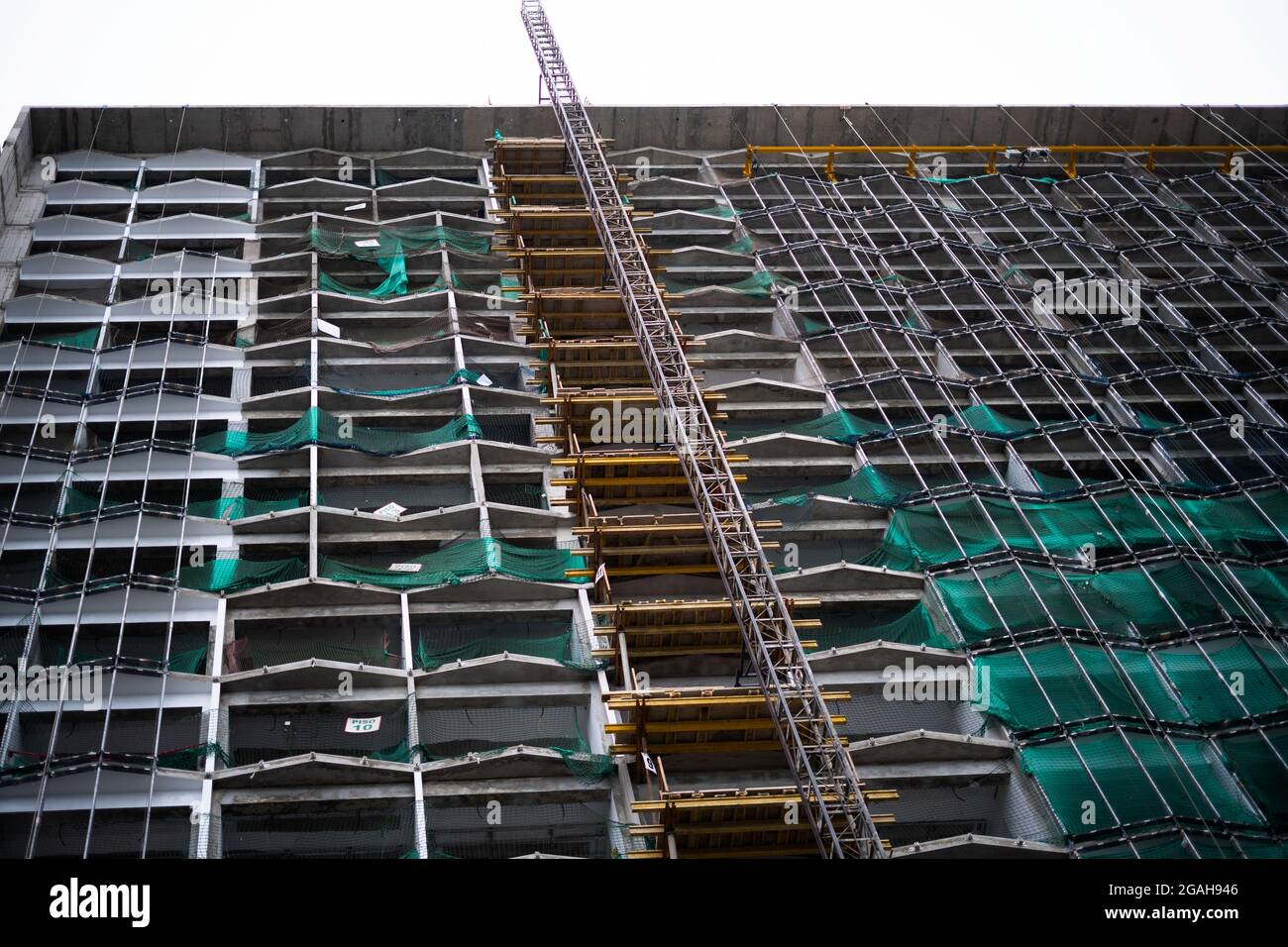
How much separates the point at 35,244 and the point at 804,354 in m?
20.6

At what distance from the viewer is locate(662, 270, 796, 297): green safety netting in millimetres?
40500

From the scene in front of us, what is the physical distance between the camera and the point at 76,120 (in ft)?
149

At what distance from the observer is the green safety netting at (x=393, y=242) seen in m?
40.7

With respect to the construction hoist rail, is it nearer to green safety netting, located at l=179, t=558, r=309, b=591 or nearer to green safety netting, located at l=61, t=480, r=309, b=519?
green safety netting, located at l=179, t=558, r=309, b=591

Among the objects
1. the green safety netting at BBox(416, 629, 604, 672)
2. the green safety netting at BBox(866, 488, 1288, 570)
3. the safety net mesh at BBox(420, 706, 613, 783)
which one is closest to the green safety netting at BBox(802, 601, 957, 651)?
the green safety netting at BBox(866, 488, 1288, 570)

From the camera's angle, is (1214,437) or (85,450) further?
(1214,437)

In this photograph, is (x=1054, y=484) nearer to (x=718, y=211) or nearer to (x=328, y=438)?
(x=718, y=211)

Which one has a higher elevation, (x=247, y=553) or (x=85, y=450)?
(x=85, y=450)

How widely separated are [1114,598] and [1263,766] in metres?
4.88

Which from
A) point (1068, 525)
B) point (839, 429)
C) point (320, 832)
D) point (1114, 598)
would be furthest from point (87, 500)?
point (1114, 598)

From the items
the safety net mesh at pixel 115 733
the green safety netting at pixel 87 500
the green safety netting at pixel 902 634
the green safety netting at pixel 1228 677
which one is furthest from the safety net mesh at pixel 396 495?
the green safety netting at pixel 1228 677

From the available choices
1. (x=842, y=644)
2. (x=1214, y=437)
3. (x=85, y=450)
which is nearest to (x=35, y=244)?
(x=85, y=450)

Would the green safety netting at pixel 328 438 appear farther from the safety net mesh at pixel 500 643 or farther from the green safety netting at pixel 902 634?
the green safety netting at pixel 902 634
